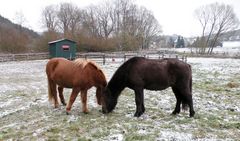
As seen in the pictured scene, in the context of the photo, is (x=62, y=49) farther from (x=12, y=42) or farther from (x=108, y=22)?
(x=108, y=22)

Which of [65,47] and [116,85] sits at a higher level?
[65,47]

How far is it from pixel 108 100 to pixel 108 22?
153 feet

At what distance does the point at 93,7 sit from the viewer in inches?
2090

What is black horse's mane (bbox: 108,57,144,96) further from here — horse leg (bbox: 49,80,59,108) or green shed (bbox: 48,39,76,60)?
green shed (bbox: 48,39,76,60)

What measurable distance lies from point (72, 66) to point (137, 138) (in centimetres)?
264

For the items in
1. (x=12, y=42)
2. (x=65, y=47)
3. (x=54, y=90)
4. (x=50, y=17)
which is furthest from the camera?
(x=50, y=17)

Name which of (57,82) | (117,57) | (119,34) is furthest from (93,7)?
(57,82)

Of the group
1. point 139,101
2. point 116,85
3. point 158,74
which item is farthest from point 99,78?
point 158,74

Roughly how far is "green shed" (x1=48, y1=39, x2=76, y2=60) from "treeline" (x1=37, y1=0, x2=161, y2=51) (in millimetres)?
12203

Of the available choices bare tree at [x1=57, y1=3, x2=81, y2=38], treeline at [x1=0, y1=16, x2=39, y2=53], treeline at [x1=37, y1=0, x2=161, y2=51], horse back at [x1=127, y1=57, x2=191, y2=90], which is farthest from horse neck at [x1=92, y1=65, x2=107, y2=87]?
bare tree at [x1=57, y1=3, x2=81, y2=38]

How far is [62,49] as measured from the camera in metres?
27.9

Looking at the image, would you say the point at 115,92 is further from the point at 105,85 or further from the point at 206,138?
the point at 206,138

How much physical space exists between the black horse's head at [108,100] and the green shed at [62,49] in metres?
21.9

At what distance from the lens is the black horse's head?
597 centimetres
